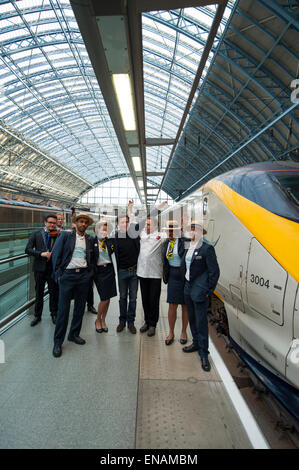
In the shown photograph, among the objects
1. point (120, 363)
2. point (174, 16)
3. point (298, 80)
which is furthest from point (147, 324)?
point (174, 16)

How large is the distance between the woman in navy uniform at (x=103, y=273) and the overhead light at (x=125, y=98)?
1573 mm

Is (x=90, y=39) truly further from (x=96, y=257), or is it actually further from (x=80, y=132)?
(x=80, y=132)

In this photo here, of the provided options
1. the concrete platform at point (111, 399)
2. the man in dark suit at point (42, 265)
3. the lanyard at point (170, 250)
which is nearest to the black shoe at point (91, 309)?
the man in dark suit at point (42, 265)

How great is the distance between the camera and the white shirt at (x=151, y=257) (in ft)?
14.2

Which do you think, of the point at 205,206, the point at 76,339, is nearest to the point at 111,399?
the point at 76,339

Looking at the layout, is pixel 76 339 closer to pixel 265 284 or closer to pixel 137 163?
pixel 265 284

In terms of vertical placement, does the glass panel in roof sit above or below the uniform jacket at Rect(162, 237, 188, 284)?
above

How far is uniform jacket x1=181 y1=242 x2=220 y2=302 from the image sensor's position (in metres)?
3.48

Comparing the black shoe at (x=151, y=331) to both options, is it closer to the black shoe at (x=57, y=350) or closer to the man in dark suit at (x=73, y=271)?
the man in dark suit at (x=73, y=271)

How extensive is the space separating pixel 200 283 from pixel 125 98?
2.43 m

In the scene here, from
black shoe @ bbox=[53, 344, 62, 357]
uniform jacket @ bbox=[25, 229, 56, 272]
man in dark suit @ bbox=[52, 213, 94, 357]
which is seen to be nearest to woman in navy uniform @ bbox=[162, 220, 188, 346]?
man in dark suit @ bbox=[52, 213, 94, 357]

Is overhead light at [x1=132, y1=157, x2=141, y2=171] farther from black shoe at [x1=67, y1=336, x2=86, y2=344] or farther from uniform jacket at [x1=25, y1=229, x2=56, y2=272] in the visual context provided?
black shoe at [x1=67, y1=336, x2=86, y2=344]

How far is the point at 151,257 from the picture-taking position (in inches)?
172

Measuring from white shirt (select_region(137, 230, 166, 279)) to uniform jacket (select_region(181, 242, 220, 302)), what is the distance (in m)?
0.79
